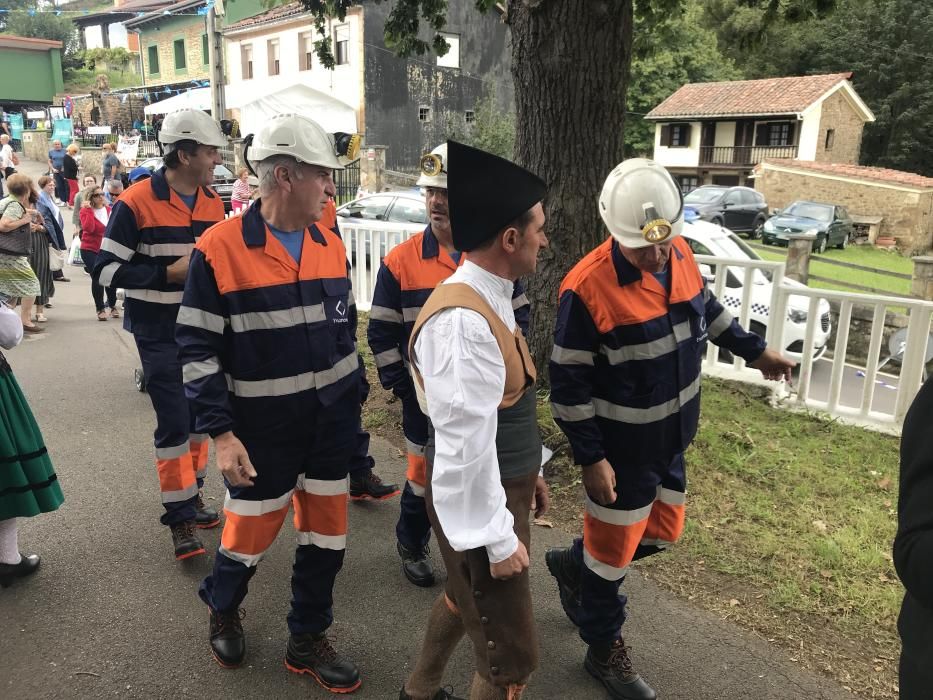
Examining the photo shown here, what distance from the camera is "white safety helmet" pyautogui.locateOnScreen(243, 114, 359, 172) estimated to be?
107 inches

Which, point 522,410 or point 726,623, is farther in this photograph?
point 726,623

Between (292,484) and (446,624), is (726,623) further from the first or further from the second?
(292,484)

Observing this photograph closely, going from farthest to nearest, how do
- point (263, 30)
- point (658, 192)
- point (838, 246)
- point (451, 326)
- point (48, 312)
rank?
point (263, 30) → point (838, 246) → point (48, 312) → point (658, 192) → point (451, 326)

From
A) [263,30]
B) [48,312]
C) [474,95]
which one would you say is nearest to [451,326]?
[48,312]

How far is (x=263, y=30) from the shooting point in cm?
3509

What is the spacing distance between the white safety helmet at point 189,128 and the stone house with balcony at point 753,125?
38970 mm

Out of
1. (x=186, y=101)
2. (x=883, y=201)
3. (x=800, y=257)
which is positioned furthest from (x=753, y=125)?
(x=800, y=257)

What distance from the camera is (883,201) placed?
106 feet

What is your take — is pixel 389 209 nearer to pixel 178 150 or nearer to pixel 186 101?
pixel 178 150

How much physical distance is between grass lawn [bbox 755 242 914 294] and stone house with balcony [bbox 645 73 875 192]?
10.7 m

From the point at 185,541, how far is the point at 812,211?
28.0 m

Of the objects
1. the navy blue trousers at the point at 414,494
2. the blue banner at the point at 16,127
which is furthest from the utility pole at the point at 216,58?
the blue banner at the point at 16,127

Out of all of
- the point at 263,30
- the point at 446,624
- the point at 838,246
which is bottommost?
the point at 838,246

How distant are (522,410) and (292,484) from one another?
1.16 meters
